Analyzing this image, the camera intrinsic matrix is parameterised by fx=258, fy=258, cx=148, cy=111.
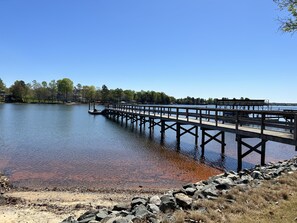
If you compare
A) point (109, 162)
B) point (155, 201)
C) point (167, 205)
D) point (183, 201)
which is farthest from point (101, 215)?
point (109, 162)

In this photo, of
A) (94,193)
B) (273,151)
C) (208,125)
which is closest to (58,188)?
(94,193)

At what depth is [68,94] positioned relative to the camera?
151500 millimetres

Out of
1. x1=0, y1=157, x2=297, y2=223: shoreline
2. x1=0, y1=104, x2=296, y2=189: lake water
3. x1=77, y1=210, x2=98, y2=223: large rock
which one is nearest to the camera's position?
x1=77, y1=210, x2=98, y2=223: large rock

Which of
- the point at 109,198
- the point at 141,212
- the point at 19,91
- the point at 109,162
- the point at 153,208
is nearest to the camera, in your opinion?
the point at 141,212

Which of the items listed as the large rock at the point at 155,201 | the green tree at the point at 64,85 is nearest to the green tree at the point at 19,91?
the green tree at the point at 64,85

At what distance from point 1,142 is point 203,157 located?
16153 millimetres

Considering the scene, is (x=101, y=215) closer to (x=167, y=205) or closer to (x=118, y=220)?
(x=118, y=220)

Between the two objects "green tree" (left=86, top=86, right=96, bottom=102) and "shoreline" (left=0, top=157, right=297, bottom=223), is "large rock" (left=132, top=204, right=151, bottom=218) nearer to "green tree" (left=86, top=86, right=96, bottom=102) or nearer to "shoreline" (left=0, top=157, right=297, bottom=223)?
"shoreline" (left=0, top=157, right=297, bottom=223)

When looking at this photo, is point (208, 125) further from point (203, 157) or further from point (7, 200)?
point (7, 200)

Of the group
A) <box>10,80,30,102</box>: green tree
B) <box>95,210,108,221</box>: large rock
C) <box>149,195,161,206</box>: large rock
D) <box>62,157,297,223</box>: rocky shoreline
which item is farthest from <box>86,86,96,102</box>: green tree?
<box>95,210,108,221</box>: large rock

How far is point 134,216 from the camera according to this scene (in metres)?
5.32

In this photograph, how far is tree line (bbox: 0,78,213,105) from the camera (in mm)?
128500

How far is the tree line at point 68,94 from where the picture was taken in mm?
128500

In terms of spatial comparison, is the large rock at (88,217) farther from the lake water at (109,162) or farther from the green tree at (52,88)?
the green tree at (52,88)
